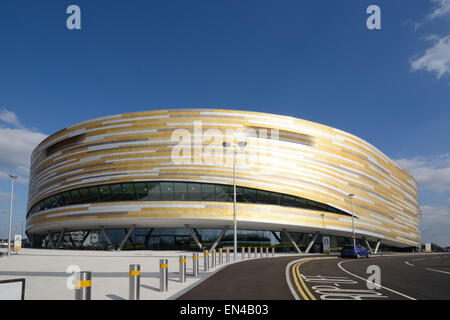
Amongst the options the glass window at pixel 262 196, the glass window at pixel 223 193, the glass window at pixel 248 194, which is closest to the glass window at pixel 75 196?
the glass window at pixel 223 193

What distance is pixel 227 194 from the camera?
41375 millimetres

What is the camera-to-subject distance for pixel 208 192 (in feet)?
135

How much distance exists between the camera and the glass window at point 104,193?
1716 inches

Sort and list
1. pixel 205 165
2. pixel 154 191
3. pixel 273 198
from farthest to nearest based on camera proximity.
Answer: pixel 273 198 → pixel 154 191 → pixel 205 165

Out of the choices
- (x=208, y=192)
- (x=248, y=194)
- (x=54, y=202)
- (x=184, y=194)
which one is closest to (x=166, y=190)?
(x=184, y=194)

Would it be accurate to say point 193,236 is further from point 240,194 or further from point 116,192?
point 116,192

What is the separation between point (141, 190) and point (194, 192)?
6.83m

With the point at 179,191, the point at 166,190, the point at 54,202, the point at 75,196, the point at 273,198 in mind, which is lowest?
the point at 54,202

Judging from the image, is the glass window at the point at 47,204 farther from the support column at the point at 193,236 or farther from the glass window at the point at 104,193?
the support column at the point at 193,236

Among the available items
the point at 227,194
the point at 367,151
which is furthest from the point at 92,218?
the point at 367,151

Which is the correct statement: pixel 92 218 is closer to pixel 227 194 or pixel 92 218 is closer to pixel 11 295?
pixel 227 194

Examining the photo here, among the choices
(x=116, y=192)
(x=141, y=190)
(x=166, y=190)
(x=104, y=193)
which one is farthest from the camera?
(x=104, y=193)

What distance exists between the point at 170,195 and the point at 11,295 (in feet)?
121

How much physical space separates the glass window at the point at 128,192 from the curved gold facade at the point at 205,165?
3.39 ft
